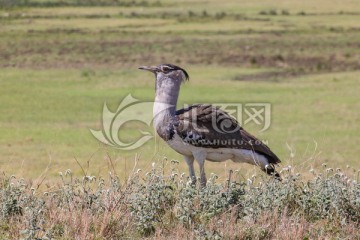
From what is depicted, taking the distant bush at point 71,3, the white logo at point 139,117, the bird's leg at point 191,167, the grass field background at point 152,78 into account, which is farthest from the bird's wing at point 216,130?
the distant bush at point 71,3

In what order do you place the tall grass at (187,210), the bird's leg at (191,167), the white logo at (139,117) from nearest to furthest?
the tall grass at (187,210), the bird's leg at (191,167), the white logo at (139,117)

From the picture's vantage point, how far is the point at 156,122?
8.23 meters

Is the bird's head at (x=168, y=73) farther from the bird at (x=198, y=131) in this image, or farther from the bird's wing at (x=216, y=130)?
the bird's wing at (x=216, y=130)

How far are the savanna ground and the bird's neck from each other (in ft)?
1.78

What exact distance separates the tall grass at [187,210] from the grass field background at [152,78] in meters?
0.40

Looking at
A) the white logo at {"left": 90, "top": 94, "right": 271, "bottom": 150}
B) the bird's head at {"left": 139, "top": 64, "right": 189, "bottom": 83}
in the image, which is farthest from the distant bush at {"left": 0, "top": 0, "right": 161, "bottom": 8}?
the bird's head at {"left": 139, "top": 64, "right": 189, "bottom": 83}

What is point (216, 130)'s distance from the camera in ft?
27.7

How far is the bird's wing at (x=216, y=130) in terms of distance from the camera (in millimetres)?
8328

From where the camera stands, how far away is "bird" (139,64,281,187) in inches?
324

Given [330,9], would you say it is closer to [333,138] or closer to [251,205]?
[333,138]

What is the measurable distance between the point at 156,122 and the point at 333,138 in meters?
11.9

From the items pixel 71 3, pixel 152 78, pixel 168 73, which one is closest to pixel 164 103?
pixel 168 73

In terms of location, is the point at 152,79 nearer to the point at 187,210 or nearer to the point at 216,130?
the point at 216,130

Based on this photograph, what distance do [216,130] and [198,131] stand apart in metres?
0.25
